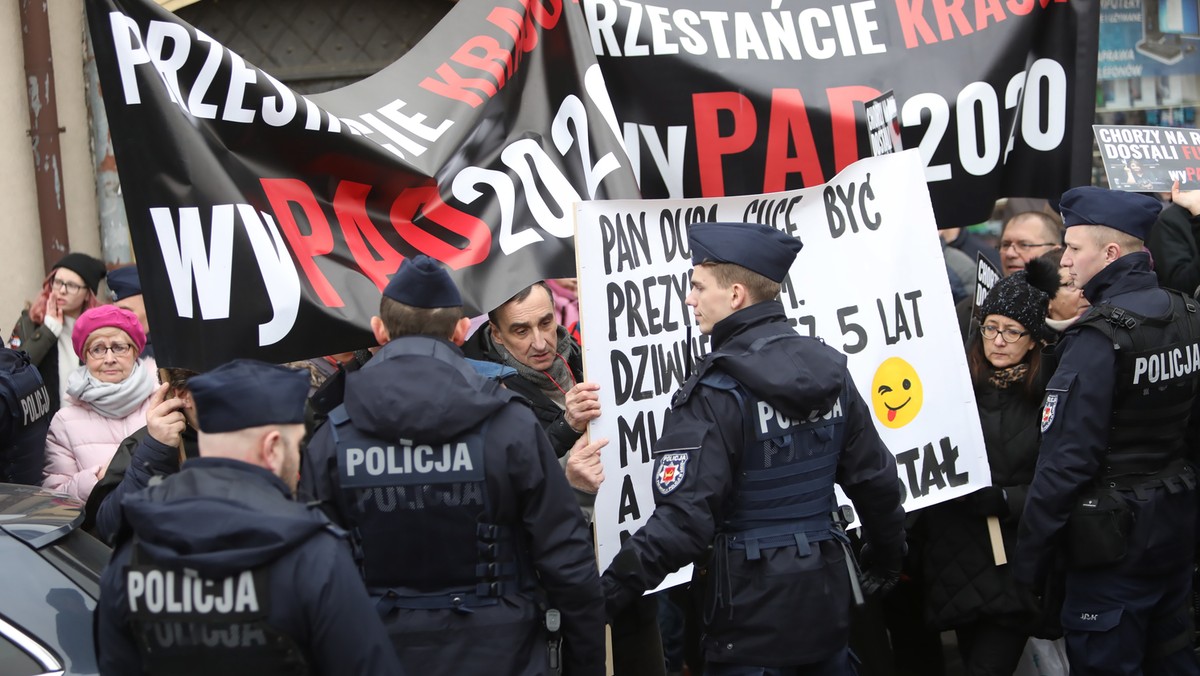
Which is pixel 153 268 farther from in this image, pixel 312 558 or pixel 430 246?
pixel 312 558

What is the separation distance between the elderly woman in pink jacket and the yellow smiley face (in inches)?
120

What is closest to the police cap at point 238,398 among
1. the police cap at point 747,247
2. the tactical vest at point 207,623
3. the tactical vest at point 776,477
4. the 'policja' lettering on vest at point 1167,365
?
the tactical vest at point 207,623

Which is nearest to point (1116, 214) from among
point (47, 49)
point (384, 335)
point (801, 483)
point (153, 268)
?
point (801, 483)

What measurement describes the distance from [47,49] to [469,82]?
15.5 ft

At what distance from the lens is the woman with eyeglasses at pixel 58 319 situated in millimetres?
6406

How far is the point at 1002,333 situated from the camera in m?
4.98

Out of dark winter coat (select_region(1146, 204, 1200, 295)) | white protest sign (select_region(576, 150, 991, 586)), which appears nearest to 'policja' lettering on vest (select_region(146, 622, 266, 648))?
white protest sign (select_region(576, 150, 991, 586))

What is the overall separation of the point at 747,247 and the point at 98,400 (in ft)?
9.70

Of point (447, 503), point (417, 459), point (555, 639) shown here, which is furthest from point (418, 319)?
point (555, 639)

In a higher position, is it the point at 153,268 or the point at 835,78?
the point at 835,78

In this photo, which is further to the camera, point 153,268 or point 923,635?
point 923,635

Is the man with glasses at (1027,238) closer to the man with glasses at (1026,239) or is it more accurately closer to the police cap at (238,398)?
the man with glasses at (1026,239)

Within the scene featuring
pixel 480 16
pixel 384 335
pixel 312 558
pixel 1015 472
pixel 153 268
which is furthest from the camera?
pixel 1015 472

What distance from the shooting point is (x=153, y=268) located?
3.67 meters
